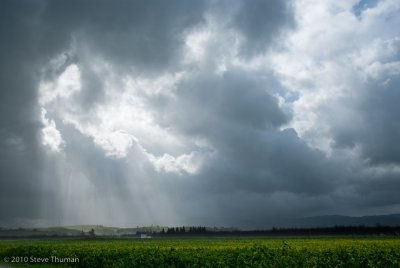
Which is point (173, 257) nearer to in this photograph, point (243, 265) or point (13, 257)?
point (243, 265)

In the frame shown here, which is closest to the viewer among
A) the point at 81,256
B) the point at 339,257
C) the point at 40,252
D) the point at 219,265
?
the point at 219,265

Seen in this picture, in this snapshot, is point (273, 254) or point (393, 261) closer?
point (393, 261)

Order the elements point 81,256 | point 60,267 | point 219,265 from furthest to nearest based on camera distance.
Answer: point 81,256, point 60,267, point 219,265

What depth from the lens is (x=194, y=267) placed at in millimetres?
38125

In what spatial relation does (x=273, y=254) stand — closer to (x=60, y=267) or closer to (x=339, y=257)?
(x=339, y=257)

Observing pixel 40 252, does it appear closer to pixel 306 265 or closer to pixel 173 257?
pixel 173 257

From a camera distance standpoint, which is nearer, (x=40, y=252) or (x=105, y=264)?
(x=105, y=264)

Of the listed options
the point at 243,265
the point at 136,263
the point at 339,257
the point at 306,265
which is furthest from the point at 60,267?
the point at 339,257

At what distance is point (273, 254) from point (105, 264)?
18.4m

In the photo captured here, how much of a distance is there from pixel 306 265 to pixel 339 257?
5.60 meters

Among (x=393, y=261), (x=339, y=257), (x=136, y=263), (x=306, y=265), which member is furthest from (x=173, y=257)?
(x=393, y=261)

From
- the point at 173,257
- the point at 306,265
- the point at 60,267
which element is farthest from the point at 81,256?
the point at 306,265

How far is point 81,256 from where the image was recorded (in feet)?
163

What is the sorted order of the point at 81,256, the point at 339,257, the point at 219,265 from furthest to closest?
the point at 81,256 < the point at 339,257 < the point at 219,265
